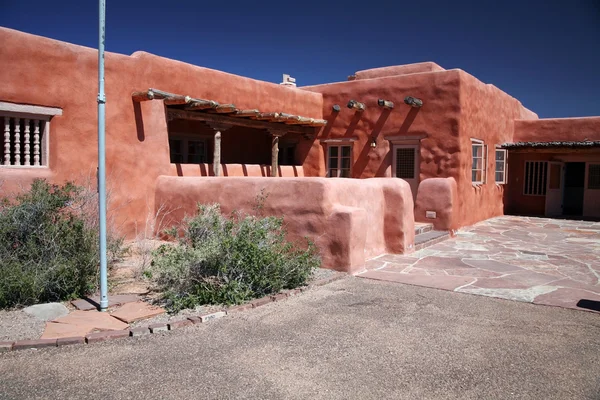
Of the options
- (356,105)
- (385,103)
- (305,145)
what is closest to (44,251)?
(385,103)

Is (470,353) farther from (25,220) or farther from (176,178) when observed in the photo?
(176,178)

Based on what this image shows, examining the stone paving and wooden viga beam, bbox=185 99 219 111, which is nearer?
the stone paving

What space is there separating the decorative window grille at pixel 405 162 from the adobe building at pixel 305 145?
0.03 m

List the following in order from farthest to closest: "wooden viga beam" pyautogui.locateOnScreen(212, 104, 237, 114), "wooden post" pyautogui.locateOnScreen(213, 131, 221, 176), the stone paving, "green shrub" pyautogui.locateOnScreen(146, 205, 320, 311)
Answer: "wooden post" pyautogui.locateOnScreen(213, 131, 221, 176) → "wooden viga beam" pyautogui.locateOnScreen(212, 104, 237, 114) → the stone paving → "green shrub" pyautogui.locateOnScreen(146, 205, 320, 311)

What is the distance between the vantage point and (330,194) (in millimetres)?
7480

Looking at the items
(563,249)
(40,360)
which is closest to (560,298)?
(563,249)

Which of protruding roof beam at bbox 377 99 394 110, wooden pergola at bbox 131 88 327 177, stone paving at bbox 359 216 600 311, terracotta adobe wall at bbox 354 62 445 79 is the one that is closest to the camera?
stone paving at bbox 359 216 600 311

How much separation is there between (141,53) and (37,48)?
2.20 metres

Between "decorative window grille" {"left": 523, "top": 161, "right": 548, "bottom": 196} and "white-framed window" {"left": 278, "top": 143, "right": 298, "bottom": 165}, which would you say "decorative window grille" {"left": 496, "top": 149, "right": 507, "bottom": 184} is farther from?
"white-framed window" {"left": 278, "top": 143, "right": 298, "bottom": 165}

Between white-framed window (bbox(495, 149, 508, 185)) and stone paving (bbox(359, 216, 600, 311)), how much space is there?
4.17 meters

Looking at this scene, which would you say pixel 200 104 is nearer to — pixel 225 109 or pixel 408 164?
pixel 225 109

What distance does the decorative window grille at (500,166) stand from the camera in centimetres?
1611

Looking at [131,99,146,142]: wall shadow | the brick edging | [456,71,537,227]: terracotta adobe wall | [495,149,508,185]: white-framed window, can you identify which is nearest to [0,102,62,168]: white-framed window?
[131,99,146,142]: wall shadow

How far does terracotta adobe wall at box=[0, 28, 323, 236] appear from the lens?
27.2 ft
